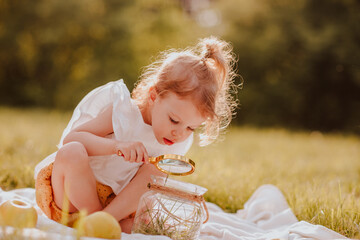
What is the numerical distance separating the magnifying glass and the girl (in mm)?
61

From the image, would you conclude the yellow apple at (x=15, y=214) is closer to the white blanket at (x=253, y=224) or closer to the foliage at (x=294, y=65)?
the white blanket at (x=253, y=224)

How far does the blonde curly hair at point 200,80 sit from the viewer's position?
74.4 inches

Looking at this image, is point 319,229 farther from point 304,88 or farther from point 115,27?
point 115,27

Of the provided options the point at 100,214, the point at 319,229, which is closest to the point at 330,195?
the point at 319,229

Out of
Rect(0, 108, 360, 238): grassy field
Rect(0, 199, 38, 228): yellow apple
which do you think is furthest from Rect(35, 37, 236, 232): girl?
Rect(0, 108, 360, 238): grassy field

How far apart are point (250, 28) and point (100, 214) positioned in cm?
730

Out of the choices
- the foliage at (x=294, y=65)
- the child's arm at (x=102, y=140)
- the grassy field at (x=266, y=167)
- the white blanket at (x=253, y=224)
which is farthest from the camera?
the foliage at (x=294, y=65)

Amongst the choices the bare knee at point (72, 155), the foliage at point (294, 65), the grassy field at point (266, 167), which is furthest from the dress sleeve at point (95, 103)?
the foliage at point (294, 65)

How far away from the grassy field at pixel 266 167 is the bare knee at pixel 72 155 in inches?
35.2

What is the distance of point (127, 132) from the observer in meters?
1.95

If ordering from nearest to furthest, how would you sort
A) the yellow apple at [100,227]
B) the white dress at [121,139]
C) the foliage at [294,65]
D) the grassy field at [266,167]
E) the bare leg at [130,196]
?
the yellow apple at [100,227]
the bare leg at [130,196]
the white dress at [121,139]
the grassy field at [266,167]
the foliage at [294,65]

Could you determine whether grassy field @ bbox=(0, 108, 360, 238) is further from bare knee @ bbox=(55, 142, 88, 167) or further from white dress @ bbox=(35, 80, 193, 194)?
bare knee @ bbox=(55, 142, 88, 167)

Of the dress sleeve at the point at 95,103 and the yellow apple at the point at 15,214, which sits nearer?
the yellow apple at the point at 15,214

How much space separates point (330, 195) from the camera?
2350 millimetres
